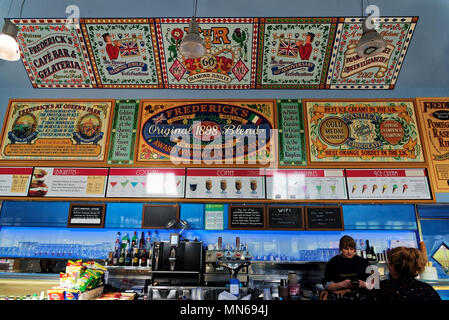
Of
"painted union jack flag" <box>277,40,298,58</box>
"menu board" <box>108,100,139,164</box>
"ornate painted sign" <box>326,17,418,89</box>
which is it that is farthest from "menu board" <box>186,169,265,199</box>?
"ornate painted sign" <box>326,17,418,89</box>

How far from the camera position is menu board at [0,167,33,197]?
15.5 feet

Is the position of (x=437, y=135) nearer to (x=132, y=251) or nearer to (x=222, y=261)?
(x=222, y=261)

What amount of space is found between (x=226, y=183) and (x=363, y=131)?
2516 millimetres

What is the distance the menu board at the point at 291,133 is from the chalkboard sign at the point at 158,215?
6.40 ft

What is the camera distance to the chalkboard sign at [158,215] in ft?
15.1

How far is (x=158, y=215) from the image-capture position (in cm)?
466

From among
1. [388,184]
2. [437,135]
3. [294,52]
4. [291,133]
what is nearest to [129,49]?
[294,52]

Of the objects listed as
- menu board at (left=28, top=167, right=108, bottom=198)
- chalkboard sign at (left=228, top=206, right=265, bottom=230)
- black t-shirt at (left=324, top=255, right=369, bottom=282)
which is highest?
menu board at (left=28, top=167, right=108, bottom=198)

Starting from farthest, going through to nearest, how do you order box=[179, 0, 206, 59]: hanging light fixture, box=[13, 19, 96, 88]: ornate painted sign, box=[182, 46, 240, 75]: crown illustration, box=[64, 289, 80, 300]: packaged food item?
1. box=[182, 46, 240, 75]: crown illustration
2. box=[13, 19, 96, 88]: ornate painted sign
3. box=[179, 0, 206, 59]: hanging light fixture
4. box=[64, 289, 80, 300]: packaged food item

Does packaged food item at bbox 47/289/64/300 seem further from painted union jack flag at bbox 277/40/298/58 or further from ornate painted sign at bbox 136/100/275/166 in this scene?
painted union jack flag at bbox 277/40/298/58

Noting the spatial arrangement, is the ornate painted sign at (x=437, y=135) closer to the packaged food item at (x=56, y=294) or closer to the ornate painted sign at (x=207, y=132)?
the ornate painted sign at (x=207, y=132)

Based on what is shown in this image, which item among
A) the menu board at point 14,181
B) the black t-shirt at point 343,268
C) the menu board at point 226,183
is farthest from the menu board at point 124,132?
the black t-shirt at point 343,268

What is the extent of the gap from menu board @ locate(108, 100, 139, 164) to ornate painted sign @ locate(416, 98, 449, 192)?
501 centimetres

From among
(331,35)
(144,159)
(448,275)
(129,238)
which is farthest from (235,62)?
(448,275)
